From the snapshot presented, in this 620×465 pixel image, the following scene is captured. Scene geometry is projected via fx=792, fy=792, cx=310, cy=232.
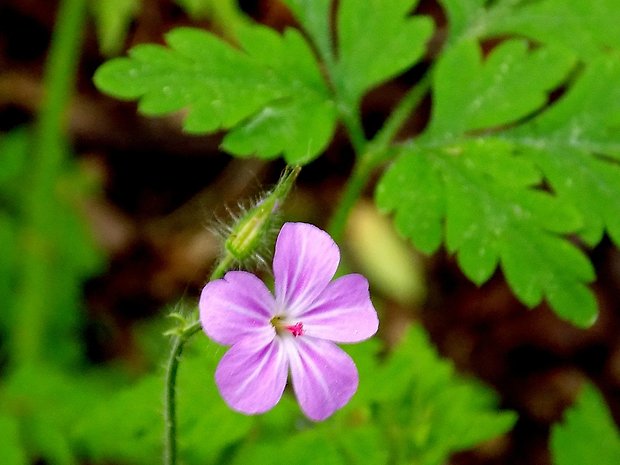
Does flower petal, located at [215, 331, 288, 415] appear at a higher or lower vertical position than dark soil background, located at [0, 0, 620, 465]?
higher

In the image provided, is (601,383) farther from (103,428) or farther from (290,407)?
(103,428)

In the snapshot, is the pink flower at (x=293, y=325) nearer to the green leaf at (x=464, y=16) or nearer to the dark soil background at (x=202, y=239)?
the green leaf at (x=464, y=16)

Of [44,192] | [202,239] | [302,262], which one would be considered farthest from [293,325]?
[202,239]

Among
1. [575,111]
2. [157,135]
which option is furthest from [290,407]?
[157,135]

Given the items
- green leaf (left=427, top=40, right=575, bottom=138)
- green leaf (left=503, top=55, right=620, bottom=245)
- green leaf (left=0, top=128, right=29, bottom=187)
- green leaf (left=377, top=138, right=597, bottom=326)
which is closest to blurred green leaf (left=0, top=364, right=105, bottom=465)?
green leaf (left=0, top=128, right=29, bottom=187)

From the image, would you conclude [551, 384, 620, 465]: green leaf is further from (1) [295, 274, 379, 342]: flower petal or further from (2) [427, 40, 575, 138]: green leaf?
(1) [295, 274, 379, 342]: flower petal

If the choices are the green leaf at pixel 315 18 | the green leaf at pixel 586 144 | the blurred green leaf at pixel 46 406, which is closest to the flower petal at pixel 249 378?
the green leaf at pixel 586 144
